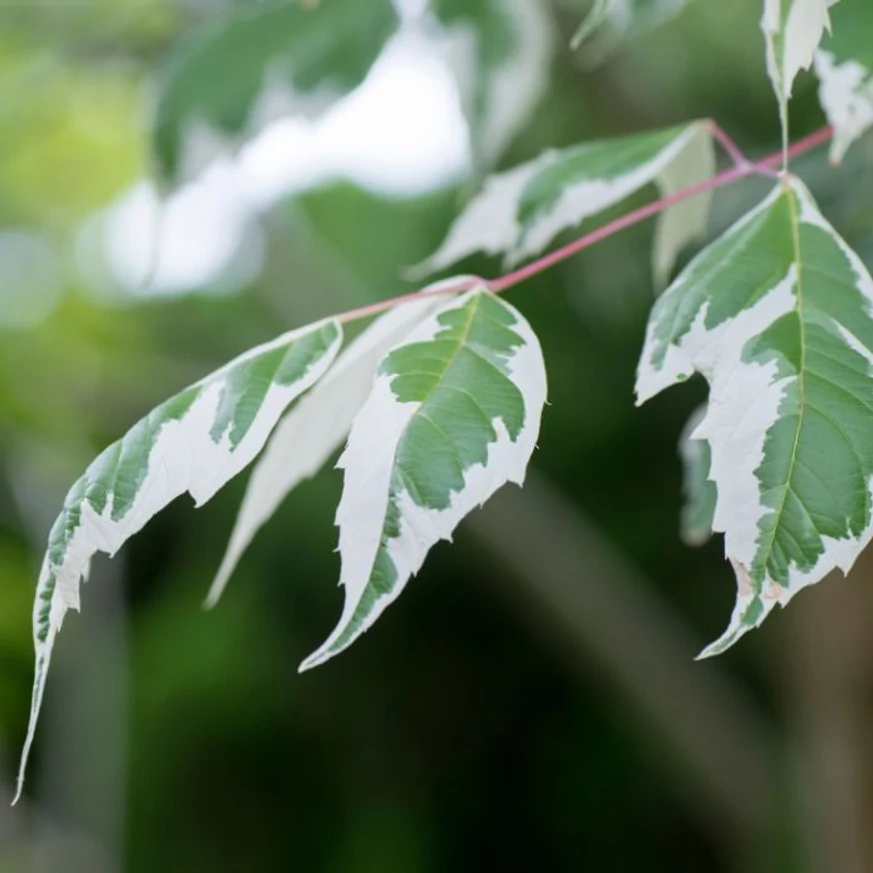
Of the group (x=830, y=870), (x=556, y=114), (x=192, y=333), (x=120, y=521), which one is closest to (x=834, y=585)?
(x=830, y=870)

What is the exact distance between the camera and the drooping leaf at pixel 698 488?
Result: 1.19ft

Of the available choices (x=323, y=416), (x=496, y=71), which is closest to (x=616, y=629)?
(x=496, y=71)

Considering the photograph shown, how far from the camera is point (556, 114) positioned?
1487mm

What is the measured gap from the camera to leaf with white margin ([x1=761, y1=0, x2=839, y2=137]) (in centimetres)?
24

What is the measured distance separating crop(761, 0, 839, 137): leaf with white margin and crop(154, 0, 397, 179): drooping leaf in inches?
10.1

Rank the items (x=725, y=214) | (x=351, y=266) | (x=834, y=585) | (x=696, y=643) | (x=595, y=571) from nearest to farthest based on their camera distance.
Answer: (x=725, y=214), (x=834, y=585), (x=595, y=571), (x=696, y=643), (x=351, y=266)

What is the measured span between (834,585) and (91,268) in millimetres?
1464

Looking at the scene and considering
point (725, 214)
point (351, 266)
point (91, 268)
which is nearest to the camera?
point (725, 214)

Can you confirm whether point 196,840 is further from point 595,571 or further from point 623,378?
point 595,571

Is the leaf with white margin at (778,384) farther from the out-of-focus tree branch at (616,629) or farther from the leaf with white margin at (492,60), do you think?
the out-of-focus tree branch at (616,629)

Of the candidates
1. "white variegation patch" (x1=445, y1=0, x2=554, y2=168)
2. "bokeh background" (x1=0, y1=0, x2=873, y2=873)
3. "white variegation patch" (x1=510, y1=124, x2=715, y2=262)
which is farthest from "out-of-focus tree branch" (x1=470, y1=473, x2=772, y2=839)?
"white variegation patch" (x1=510, y1=124, x2=715, y2=262)

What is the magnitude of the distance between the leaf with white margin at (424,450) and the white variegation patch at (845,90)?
0.11 metres

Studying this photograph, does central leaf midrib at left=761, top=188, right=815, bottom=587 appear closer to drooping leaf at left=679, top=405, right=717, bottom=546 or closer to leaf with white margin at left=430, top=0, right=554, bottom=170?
drooping leaf at left=679, top=405, right=717, bottom=546

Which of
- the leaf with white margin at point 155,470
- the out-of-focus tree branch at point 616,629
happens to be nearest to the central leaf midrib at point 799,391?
the leaf with white margin at point 155,470
